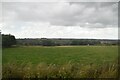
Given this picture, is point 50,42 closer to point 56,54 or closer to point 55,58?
point 55,58

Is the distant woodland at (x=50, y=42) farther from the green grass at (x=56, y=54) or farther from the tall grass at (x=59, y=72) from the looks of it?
the tall grass at (x=59, y=72)

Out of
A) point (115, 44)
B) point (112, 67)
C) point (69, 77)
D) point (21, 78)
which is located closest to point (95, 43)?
point (115, 44)

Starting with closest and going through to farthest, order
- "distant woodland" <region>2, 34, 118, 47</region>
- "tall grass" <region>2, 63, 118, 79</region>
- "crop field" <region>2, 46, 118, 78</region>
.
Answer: "tall grass" <region>2, 63, 118, 79</region> < "crop field" <region>2, 46, 118, 78</region> < "distant woodland" <region>2, 34, 118, 47</region>

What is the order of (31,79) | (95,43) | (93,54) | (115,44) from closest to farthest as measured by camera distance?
(31,79) < (115,44) < (95,43) < (93,54)

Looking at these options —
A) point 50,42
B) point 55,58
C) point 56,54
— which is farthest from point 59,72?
point 56,54

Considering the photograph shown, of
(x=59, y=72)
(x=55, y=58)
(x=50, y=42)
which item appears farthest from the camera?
(x=55, y=58)

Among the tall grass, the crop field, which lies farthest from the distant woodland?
the tall grass

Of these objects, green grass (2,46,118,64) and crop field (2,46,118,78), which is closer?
crop field (2,46,118,78)

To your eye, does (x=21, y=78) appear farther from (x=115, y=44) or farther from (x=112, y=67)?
(x=115, y=44)

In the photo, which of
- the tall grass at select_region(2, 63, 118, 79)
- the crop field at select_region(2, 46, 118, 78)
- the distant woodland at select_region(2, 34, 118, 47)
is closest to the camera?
the tall grass at select_region(2, 63, 118, 79)

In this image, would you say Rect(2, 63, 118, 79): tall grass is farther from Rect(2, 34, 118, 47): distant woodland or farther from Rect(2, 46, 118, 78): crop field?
Rect(2, 34, 118, 47): distant woodland

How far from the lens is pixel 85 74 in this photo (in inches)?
274

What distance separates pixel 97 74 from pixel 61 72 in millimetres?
1106

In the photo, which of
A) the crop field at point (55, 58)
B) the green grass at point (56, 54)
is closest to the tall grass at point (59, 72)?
the crop field at point (55, 58)
